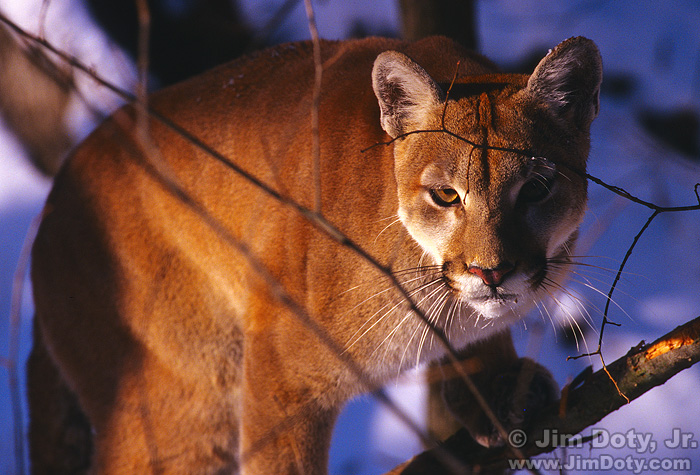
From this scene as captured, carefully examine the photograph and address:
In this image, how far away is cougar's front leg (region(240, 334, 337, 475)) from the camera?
2.44 m

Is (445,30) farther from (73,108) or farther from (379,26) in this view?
(73,108)

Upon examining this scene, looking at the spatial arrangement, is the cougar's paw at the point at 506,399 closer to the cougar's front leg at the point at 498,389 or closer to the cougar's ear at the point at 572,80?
the cougar's front leg at the point at 498,389

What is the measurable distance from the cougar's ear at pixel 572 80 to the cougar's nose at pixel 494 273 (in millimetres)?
→ 587

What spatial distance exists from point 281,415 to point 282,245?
0.61 meters

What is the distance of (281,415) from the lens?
2467mm

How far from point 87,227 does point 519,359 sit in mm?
1971

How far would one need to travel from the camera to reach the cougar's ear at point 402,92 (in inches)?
84.3

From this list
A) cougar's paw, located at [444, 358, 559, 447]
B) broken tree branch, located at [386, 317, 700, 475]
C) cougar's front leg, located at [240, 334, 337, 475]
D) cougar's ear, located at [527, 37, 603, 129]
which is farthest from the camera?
cougar's paw, located at [444, 358, 559, 447]

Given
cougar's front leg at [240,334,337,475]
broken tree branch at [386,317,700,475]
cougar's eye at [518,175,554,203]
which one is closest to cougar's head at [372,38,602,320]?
cougar's eye at [518,175,554,203]

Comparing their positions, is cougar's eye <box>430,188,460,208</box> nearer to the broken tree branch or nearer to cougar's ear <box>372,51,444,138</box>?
cougar's ear <box>372,51,444,138</box>

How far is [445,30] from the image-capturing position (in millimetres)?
3736

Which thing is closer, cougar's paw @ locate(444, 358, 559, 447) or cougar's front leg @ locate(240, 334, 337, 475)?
cougar's front leg @ locate(240, 334, 337, 475)

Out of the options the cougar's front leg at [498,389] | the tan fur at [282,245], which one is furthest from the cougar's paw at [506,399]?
the tan fur at [282,245]

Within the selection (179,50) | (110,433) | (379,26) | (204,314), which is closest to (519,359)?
(204,314)
